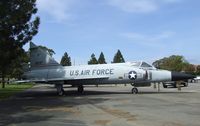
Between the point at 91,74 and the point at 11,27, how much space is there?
908 cm

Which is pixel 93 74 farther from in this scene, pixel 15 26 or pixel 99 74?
pixel 15 26

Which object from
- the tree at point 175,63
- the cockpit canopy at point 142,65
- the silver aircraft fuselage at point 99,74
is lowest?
the silver aircraft fuselage at point 99,74

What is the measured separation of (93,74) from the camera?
1259 inches

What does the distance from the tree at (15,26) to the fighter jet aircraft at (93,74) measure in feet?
17.7

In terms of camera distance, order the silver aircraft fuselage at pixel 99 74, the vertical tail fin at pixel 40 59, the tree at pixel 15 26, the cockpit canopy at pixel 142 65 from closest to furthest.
Result: the tree at pixel 15 26, the silver aircraft fuselage at pixel 99 74, the cockpit canopy at pixel 142 65, the vertical tail fin at pixel 40 59

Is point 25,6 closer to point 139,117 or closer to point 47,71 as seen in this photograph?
point 47,71

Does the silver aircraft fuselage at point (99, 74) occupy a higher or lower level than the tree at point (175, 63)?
lower

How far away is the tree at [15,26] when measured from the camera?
2383cm

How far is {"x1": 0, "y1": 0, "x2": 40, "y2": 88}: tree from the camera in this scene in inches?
938

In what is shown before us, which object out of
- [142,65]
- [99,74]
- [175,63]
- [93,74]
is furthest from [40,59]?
[175,63]

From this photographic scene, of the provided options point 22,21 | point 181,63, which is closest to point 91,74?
point 22,21

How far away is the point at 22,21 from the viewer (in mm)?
25781

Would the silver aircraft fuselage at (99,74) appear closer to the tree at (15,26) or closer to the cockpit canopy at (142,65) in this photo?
the cockpit canopy at (142,65)

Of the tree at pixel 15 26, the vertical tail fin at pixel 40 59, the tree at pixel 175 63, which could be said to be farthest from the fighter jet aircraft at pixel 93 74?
the tree at pixel 175 63
